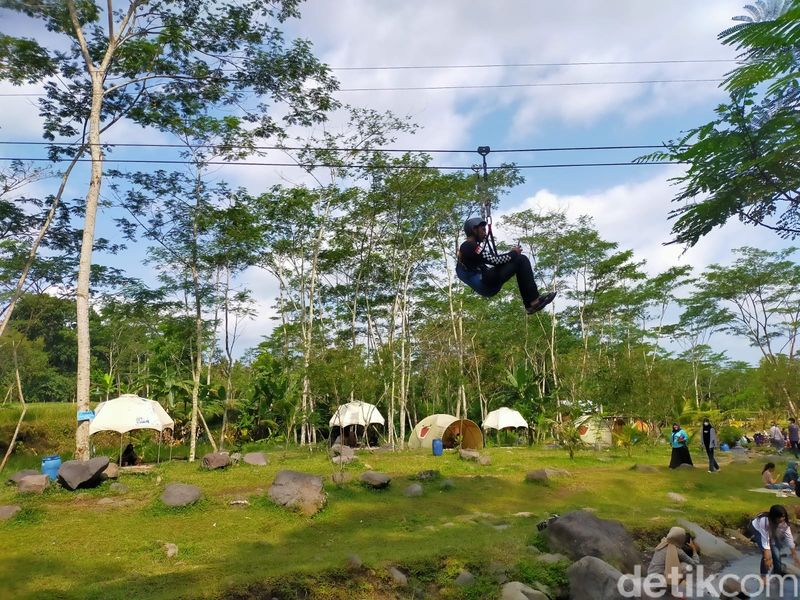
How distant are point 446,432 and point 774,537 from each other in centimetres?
1785

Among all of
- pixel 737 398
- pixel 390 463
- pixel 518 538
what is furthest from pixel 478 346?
pixel 518 538

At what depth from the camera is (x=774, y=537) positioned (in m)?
8.31

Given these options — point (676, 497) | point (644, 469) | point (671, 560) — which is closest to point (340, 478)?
point (671, 560)

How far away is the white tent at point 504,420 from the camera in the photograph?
27.5 metres

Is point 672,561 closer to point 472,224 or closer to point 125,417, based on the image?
point 472,224

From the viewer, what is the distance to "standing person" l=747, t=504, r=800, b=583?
324 inches

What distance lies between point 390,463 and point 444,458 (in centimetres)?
240

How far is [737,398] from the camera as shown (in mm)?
41719

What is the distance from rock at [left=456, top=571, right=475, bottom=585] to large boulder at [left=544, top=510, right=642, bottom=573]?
190 centimetres

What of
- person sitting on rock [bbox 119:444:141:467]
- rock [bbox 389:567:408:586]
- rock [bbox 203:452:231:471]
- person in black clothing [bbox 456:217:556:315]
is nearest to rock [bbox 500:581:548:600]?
rock [bbox 389:567:408:586]

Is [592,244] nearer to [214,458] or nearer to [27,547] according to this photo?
[214,458]

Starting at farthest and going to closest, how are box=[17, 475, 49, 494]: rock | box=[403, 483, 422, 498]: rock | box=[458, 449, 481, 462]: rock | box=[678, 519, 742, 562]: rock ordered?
box=[458, 449, 481, 462]: rock < box=[403, 483, 422, 498]: rock < box=[17, 475, 49, 494]: rock < box=[678, 519, 742, 562]: rock

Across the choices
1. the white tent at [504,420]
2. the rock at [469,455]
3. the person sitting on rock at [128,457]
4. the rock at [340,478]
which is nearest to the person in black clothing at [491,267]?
the rock at [340,478]

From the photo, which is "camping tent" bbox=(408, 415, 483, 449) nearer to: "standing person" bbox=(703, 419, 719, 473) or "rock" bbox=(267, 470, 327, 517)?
"standing person" bbox=(703, 419, 719, 473)
